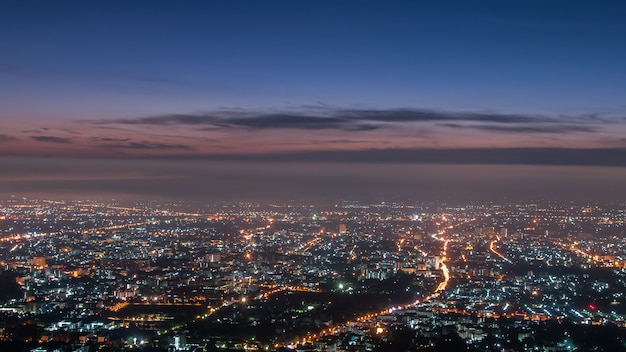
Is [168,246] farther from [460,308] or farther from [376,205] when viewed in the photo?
[376,205]

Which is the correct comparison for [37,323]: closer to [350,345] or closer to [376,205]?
[350,345]

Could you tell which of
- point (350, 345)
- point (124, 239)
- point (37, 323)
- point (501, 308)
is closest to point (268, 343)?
point (350, 345)

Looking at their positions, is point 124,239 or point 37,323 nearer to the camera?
point 37,323

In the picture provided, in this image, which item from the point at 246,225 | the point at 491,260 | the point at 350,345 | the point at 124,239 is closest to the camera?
the point at 350,345

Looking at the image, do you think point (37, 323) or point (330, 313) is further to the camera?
point (330, 313)

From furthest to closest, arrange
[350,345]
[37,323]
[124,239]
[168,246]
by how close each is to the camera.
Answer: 1. [124,239]
2. [168,246]
3. [37,323]
4. [350,345]

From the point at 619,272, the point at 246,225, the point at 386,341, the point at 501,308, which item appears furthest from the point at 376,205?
the point at 386,341
